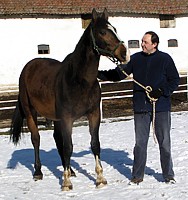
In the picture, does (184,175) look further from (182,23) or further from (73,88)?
(182,23)

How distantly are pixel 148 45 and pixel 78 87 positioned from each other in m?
1.03

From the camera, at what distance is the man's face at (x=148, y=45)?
5.83 m

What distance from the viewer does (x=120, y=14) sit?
29.5m

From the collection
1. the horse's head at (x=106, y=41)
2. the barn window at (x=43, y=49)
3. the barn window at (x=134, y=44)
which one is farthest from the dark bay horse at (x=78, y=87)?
the barn window at (x=134, y=44)

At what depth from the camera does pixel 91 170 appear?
7273mm

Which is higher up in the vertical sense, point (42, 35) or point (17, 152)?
point (42, 35)

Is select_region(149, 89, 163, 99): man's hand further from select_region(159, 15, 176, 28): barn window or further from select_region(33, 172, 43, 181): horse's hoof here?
select_region(159, 15, 176, 28): barn window

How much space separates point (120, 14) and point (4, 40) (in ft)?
23.8

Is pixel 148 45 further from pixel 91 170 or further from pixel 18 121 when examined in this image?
pixel 18 121

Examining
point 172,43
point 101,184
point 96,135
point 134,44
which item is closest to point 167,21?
point 172,43

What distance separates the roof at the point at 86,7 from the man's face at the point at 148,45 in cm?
2201

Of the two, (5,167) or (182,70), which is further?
(182,70)

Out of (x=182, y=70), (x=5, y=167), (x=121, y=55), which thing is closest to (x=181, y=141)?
(x=5, y=167)

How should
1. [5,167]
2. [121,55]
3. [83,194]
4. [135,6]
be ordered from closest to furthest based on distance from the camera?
[121,55], [83,194], [5,167], [135,6]
